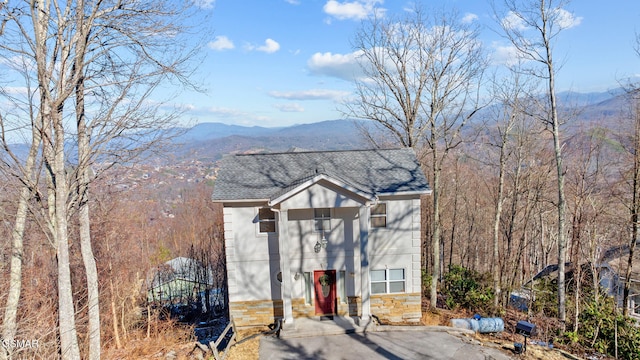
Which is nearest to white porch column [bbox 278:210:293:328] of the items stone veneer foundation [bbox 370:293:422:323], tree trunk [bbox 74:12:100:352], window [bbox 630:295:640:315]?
stone veneer foundation [bbox 370:293:422:323]

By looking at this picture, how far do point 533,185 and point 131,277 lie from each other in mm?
23919

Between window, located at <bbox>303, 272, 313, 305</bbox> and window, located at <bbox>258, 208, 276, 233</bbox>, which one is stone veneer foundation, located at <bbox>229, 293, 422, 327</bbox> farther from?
window, located at <bbox>258, 208, 276, 233</bbox>

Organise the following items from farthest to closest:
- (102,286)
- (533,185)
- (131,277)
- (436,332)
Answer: (533,185), (131,277), (102,286), (436,332)

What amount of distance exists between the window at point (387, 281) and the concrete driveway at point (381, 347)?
1655mm

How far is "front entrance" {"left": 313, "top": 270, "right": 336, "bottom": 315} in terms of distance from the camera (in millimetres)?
13766

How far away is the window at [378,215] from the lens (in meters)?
13.8

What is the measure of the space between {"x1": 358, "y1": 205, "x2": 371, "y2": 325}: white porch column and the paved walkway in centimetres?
64

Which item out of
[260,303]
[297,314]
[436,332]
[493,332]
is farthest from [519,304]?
[260,303]

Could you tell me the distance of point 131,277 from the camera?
19.0 m

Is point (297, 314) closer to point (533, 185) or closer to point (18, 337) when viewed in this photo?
point (18, 337)

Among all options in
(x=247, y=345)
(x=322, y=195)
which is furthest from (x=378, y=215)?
(x=247, y=345)

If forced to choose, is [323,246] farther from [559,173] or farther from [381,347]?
[559,173]

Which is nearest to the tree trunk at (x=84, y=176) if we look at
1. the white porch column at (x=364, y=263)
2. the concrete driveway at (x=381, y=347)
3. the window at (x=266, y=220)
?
the concrete driveway at (x=381, y=347)

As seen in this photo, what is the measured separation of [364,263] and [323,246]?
1.69 meters
